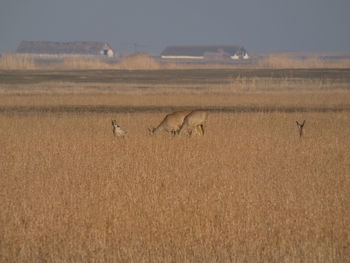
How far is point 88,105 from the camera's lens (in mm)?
35969

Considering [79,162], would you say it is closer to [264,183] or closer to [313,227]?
[264,183]

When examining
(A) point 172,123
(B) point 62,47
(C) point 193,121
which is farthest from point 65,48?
(C) point 193,121

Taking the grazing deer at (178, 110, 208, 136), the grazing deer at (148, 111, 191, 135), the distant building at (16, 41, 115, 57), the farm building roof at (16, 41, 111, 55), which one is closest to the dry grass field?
the grazing deer at (178, 110, 208, 136)

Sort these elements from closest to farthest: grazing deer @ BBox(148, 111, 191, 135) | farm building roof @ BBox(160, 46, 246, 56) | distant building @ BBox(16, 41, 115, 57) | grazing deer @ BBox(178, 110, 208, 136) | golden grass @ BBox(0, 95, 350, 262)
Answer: golden grass @ BBox(0, 95, 350, 262) < grazing deer @ BBox(178, 110, 208, 136) < grazing deer @ BBox(148, 111, 191, 135) < distant building @ BBox(16, 41, 115, 57) < farm building roof @ BBox(160, 46, 246, 56)

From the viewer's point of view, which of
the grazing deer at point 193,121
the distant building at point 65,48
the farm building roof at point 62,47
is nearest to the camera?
the grazing deer at point 193,121

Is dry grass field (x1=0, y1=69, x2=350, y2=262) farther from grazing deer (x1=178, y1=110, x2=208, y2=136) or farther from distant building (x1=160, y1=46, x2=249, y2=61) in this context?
distant building (x1=160, y1=46, x2=249, y2=61)

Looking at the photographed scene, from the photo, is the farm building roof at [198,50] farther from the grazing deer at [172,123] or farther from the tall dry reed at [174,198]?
the tall dry reed at [174,198]

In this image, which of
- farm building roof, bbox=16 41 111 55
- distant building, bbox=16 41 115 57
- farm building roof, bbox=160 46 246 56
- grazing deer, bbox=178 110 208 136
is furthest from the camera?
farm building roof, bbox=160 46 246 56

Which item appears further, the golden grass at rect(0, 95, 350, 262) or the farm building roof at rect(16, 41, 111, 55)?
the farm building roof at rect(16, 41, 111, 55)

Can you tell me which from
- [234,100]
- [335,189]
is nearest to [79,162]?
[335,189]

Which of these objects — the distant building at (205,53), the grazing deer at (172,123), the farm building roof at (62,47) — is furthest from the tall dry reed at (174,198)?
the distant building at (205,53)

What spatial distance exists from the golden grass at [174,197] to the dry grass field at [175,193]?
25 millimetres

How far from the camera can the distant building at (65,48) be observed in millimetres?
185750

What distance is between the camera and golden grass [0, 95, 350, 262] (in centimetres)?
1041
